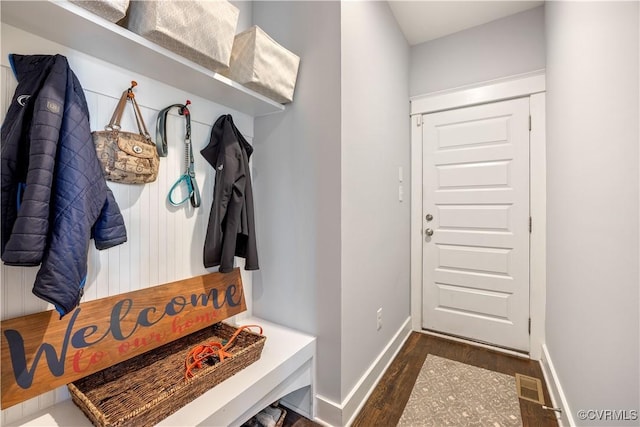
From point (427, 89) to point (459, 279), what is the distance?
1704 millimetres

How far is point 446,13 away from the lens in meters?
2.15

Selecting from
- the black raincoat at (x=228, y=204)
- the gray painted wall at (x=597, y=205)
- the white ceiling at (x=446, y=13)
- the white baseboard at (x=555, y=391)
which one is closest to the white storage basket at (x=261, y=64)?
the black raincoat at (x=228, y=204)

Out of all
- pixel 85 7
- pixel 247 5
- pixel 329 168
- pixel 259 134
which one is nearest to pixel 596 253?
pixel 329 168

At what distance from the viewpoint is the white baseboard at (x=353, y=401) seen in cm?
142

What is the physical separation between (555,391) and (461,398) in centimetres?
52

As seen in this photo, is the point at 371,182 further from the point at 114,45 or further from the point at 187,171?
the point at 114,45

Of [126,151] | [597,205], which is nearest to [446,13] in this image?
[597,205]

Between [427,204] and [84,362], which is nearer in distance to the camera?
[84,362]

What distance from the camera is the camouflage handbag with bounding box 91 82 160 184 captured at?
3.51 feet

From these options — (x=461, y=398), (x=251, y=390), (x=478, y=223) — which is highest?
(x=478, y=223)

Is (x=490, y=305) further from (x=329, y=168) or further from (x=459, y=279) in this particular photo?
(x=329, y=168)

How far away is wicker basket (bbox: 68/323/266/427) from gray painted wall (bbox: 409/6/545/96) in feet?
8.22

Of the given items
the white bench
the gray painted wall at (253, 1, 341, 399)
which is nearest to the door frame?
the gray painted wall at (253, 1, 341, 399)

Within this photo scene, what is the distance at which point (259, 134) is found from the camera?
1728 mm
